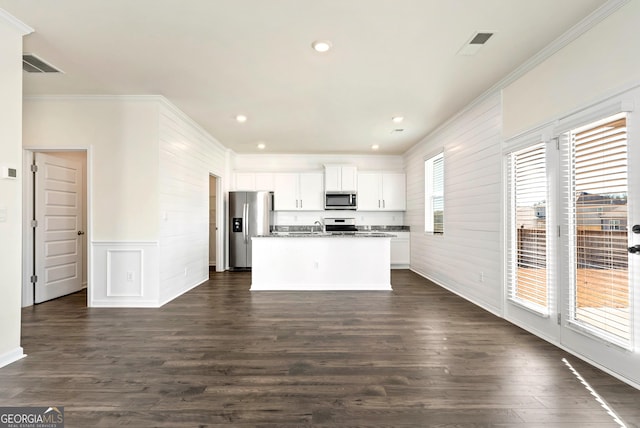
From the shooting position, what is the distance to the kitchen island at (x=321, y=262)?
5219mm

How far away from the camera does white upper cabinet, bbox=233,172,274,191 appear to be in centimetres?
743

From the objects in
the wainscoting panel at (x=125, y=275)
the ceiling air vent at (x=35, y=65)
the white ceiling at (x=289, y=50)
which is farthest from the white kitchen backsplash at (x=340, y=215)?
the ceiling air vent at (x=35, y=65)

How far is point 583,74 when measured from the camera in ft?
8.46

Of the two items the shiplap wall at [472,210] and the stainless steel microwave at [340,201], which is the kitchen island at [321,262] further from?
the stainless steel microwave at [340,201]

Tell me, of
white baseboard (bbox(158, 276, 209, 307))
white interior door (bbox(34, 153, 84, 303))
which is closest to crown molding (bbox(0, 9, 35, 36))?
white interior door (bbox(34, 153, 84, 303))

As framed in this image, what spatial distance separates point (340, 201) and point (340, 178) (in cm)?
53

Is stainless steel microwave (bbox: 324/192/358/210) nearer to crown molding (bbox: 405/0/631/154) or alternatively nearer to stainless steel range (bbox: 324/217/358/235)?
stainless steel range (bbox: 324/217/358/235)

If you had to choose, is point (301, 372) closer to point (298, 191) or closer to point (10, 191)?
point (10, 191)

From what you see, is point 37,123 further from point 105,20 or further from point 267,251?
point 267,251

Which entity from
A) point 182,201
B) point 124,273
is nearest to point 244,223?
point 182,201

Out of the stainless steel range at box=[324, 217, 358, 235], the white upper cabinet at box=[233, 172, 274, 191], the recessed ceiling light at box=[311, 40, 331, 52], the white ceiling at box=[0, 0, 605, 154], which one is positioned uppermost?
the white ceiling at box=[0, 0, 605, 154]

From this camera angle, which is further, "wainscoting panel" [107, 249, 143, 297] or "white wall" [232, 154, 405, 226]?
"white wall" [232, 154, 405, 226]

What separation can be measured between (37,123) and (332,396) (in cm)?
489

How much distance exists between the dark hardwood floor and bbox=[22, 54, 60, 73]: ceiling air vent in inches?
107
